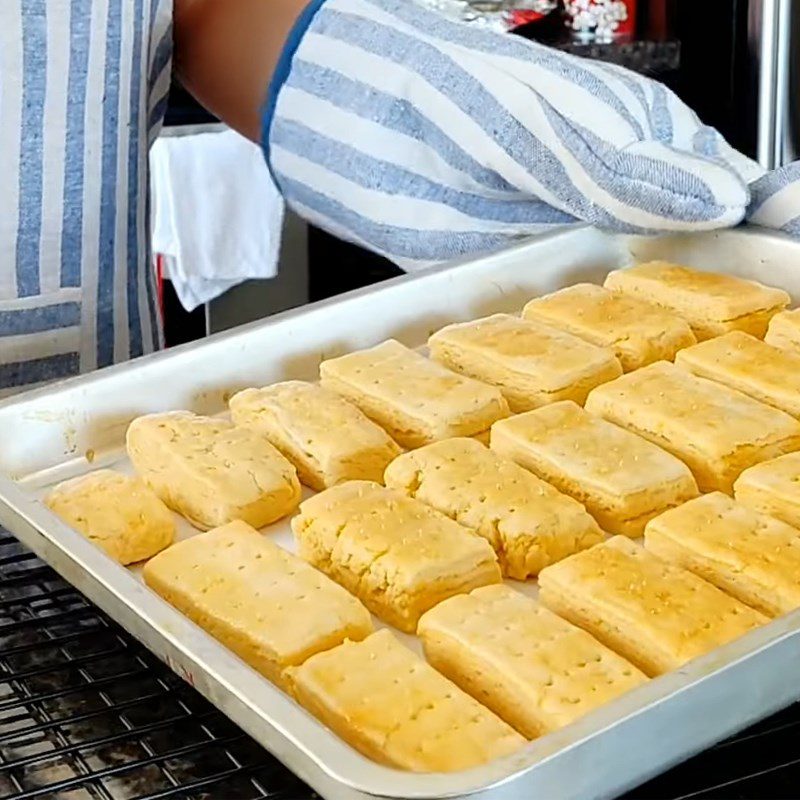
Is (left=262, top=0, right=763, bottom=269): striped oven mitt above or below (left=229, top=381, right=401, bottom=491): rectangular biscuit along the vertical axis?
above

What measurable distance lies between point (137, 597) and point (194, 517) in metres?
0.19

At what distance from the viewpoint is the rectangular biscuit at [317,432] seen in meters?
0.89

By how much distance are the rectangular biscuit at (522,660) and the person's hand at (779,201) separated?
0.52m

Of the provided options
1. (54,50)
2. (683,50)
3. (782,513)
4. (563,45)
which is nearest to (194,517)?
(782,513)

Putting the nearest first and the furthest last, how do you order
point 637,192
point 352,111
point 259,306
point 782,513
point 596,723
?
point 596,723
point 782,513
point 637,192
point 352,111
point 259,306

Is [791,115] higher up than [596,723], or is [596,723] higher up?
[791,115]

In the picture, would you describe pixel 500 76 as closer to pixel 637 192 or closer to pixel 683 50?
pixel 637 192

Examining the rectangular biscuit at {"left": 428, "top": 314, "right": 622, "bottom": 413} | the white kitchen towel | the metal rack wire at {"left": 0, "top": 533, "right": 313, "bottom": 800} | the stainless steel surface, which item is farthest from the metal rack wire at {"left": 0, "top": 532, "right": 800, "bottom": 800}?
the stainless steel surface

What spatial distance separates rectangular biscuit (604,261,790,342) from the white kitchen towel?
134 cm

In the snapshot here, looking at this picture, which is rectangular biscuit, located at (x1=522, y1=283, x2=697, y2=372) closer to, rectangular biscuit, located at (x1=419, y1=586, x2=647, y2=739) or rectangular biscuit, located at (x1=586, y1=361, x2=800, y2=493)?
rectangular biscuit, located at (x1=586, y1=361, x2=800, y2=493)

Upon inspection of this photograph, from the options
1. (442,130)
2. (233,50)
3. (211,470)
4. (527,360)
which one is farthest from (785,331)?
(233,50)

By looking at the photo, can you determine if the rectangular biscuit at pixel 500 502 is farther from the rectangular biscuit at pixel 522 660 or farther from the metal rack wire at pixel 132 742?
the metal rack wire at pixel 132 742

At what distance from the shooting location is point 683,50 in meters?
2.49

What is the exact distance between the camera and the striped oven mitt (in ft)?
3.50
